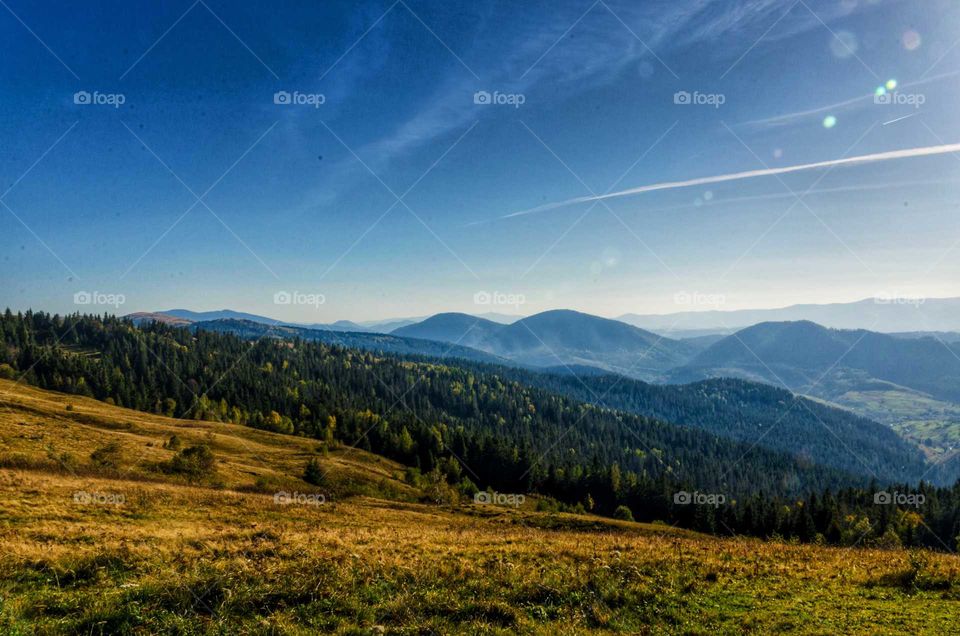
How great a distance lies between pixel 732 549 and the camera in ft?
69.9

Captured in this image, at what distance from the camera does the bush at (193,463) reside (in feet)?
156

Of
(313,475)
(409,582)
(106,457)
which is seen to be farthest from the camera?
(313,475)

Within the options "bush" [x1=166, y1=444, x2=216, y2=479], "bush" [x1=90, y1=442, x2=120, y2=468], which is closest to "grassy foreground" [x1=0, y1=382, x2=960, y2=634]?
"bush" [x1=90, y1=442, x2=120, y2=468]

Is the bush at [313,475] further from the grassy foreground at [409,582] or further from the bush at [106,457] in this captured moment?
the grassy foreground at [409,582]

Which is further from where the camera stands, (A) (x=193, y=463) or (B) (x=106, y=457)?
(A) (x=193, y=463)

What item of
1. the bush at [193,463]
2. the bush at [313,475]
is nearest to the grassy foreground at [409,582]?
the bush at [193,463]

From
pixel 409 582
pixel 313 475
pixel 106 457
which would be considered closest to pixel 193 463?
pixel 106 457

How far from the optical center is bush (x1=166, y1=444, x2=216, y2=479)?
4750 cm

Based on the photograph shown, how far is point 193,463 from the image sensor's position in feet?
160

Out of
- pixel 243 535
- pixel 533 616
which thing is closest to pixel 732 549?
pixel 533 616

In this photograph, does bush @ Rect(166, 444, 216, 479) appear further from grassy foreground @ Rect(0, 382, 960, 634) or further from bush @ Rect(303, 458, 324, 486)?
grassy foreground @ Rect(0, 382, 960, 634)

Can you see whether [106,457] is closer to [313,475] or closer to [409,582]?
[313,475]

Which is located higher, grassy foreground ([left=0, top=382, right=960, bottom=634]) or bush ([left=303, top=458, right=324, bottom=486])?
grassy foreground ([left=0, top=382, right=960, bottom=634])

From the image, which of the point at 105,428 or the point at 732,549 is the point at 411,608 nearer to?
the point at 732,549
